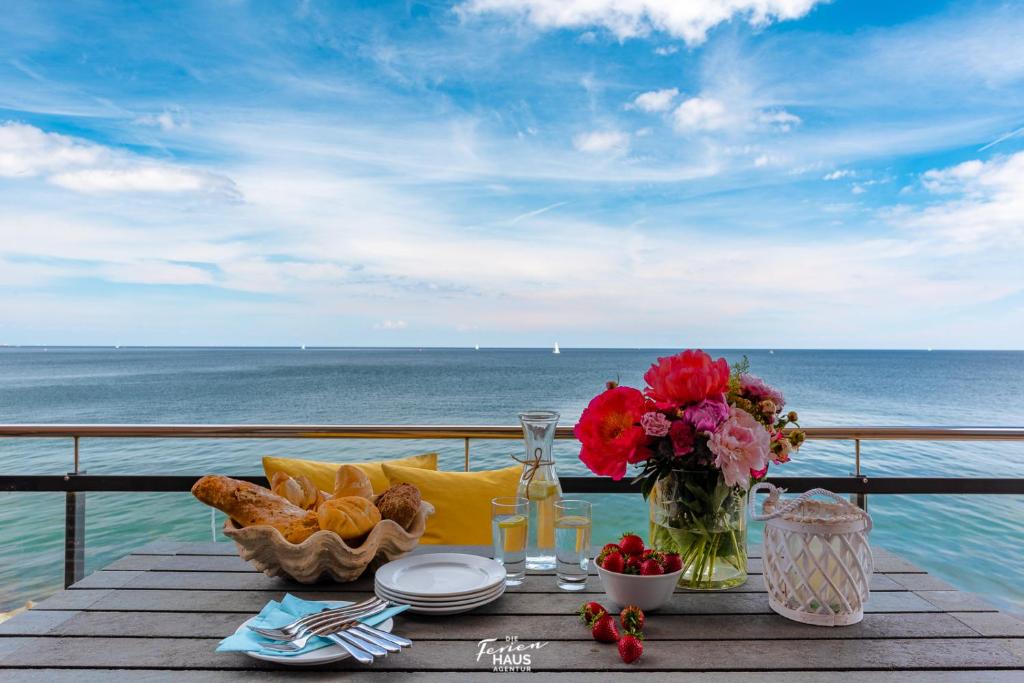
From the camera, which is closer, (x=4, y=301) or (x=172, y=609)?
(x=172, y=609)

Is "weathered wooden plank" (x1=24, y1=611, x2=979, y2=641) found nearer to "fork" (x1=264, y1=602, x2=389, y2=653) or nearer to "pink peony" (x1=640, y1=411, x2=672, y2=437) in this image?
"fork" (x1=264, y1=602, x2=389, y2=653)

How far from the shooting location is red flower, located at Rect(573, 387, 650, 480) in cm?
110

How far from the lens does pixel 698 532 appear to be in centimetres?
114

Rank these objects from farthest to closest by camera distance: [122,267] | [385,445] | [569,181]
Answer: [122,267], [569,181], [385,445]

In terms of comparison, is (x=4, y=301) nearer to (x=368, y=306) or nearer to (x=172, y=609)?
(x=368, y=306)

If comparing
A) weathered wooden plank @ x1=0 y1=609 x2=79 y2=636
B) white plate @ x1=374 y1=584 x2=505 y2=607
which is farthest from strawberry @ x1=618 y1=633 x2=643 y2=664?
weathered wooden plank @ x1=0 y1=609 x2=79 y2=636

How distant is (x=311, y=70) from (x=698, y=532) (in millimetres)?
19466

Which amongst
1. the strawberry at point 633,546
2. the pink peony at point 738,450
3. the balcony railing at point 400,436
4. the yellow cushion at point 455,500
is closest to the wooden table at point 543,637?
the strawberry at point 633,546

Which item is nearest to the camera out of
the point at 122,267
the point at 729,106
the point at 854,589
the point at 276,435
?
the point at 854,589

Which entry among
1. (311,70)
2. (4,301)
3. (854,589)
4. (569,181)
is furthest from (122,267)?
(854,589)

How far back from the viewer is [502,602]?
1.10 meters

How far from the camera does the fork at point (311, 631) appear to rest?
2.85 ft

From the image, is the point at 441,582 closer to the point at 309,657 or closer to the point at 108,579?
the point at 309,657

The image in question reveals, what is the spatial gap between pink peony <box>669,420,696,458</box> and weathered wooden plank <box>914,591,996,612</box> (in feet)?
1.83
